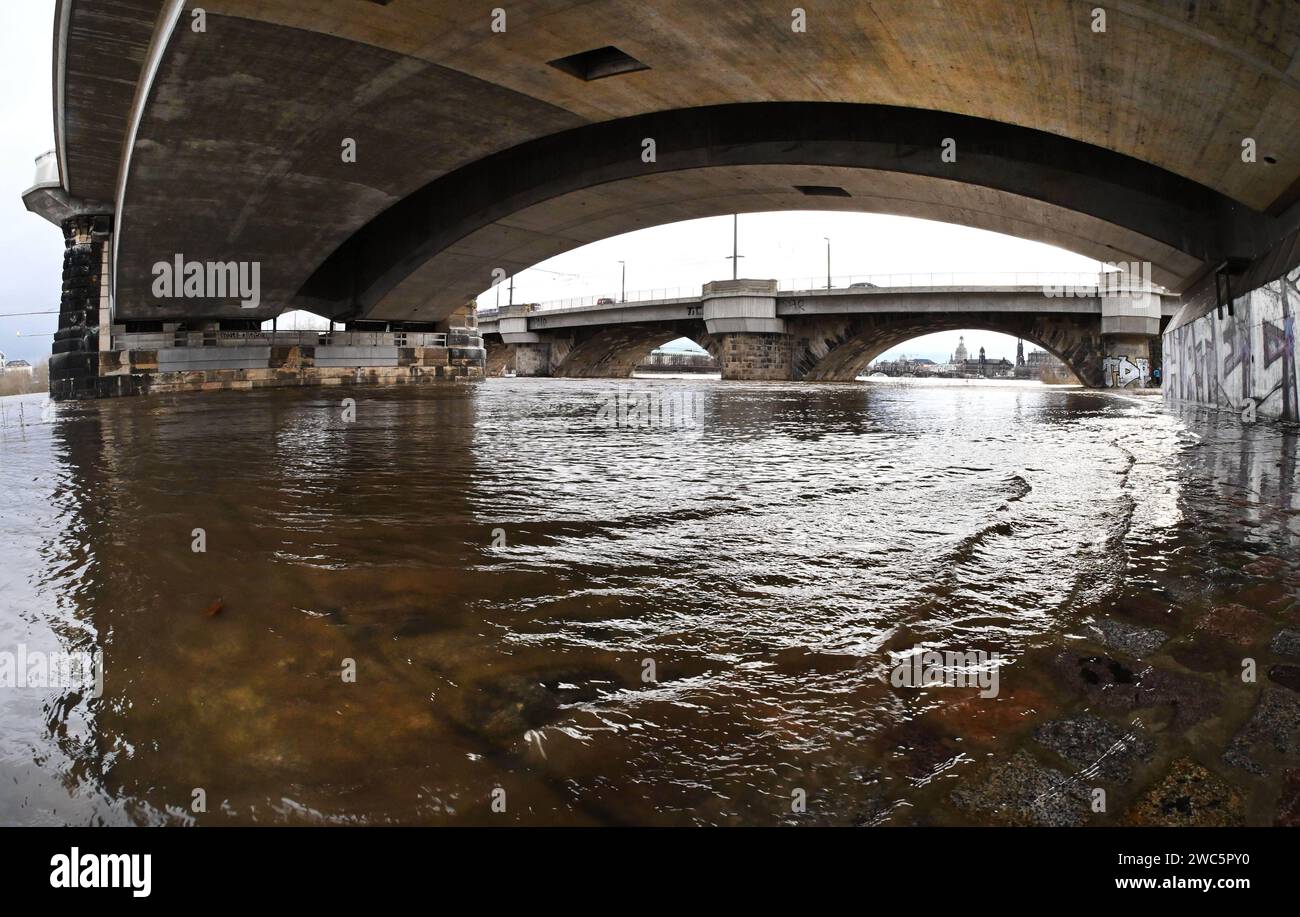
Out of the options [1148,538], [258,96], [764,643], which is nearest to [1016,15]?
[1148,538]

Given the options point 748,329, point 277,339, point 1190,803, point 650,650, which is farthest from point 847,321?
point 1190,803

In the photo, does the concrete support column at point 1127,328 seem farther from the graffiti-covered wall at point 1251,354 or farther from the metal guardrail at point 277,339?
the metal guardrail at point 277,339

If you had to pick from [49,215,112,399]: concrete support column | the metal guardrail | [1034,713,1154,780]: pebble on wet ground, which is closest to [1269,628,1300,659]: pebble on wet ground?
[1034,713,1154,780]: pebble on wet ground

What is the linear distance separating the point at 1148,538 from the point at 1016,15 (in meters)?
7.32

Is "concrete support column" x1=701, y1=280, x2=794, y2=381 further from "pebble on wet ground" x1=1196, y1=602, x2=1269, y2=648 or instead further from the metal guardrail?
"pebble on wet ground" x1=1196, y1=602, x2=1269, y2=648

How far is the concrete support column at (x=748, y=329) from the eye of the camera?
45.2 m

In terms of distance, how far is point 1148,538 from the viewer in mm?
4805

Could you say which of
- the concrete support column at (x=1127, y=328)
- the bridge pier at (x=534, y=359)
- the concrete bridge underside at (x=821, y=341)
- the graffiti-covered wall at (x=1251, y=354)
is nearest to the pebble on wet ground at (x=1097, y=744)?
the graffiti-covered wall at (x=1251, y=354)

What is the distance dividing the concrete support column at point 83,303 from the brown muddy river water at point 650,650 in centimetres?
2209

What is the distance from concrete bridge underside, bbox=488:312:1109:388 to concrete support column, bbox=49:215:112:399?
33.3m

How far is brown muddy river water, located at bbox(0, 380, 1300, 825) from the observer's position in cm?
206

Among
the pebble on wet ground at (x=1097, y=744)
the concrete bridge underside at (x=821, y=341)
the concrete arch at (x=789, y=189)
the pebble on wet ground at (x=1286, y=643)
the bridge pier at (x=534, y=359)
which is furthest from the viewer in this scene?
the bridge pier at (x=534, y=359)

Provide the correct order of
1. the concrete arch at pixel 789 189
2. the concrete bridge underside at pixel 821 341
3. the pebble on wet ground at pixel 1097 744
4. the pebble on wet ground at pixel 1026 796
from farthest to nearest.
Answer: the concrete bridge underside at pixel 821 341
the concrete arch at pixel 789 189
the pebble on wet ground at pixel 1097 744
the pebble on wet ground at pixel 1026 796
